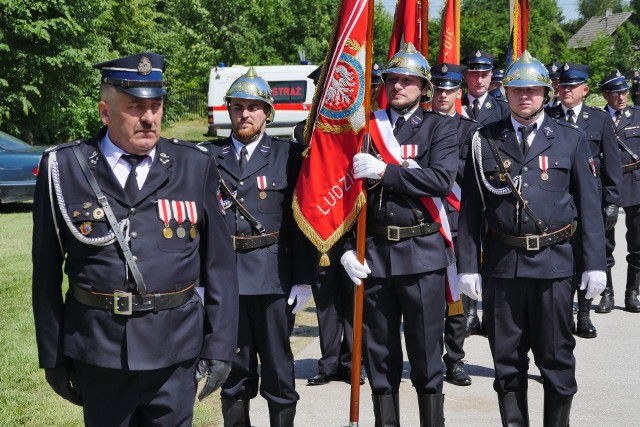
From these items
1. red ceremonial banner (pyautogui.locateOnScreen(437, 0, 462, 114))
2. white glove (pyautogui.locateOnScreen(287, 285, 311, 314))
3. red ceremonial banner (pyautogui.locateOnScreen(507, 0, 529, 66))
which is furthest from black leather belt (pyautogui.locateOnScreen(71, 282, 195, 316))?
red ceremonial banner (pyautogui.locateOnScreen(507, 0, 529, 66))

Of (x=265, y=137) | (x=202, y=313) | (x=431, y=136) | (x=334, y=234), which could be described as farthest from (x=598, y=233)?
(x=202, y=313)

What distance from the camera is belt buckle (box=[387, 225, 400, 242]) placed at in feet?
18.3

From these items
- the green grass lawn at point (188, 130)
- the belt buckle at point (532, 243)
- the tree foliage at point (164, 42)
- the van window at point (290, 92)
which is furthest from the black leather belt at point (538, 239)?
the green grass lawn at point (188, 130)

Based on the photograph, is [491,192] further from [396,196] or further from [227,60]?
[227,60]

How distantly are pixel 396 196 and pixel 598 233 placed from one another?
1205 millimetres

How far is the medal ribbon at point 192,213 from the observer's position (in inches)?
152

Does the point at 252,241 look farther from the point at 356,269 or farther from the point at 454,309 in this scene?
the point at 454,309

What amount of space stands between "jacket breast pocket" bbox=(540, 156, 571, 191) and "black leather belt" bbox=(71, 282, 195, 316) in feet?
8.52

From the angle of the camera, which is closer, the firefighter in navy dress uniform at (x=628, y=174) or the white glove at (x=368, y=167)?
the white glove at (x=368, y=167)

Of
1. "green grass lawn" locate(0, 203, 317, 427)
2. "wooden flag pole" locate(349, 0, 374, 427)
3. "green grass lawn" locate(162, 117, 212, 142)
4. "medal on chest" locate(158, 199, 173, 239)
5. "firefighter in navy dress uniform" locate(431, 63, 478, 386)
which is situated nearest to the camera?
"medal on chest" locate(158, 199, 173, 239)

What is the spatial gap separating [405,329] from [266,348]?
2.75 ft

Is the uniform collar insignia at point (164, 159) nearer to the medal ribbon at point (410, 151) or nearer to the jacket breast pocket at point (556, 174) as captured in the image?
the medal ribbon at point (410, 151)

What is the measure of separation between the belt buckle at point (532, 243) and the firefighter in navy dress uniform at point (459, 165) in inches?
60.0

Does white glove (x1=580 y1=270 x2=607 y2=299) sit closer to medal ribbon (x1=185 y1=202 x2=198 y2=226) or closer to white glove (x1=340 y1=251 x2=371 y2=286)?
white glove (x1=340 y1=251 x2=371 y2=286)
